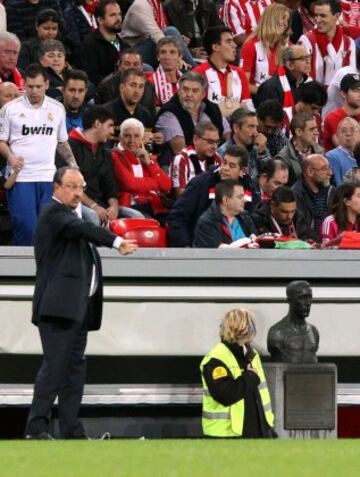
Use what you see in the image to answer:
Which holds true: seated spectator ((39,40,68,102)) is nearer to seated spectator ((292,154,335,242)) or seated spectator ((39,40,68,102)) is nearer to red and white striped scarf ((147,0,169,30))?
seated spectator ((292,154,335,242))

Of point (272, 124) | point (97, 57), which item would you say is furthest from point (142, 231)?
point (97, 57)

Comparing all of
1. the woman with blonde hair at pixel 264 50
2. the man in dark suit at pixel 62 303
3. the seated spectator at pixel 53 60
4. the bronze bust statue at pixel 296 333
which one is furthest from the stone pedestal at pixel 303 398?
the woman with blonde hair at pixel 264 50

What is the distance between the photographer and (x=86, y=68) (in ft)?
63.9

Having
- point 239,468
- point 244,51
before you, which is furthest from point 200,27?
point 239,468

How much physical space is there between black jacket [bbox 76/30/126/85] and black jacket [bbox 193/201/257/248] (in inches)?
176

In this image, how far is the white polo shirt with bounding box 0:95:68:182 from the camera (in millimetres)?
15703

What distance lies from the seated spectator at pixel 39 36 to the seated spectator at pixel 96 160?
91.7 inches

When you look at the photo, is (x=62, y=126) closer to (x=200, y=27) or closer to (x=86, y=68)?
(x=86, y=68)

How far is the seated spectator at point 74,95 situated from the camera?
1700 cm

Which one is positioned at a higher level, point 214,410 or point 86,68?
point 86,68

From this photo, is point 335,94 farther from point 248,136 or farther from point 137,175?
point 137,175

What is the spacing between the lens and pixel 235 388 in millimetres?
13711

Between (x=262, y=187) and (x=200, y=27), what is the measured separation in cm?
583

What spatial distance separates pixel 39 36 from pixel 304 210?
402 cm
